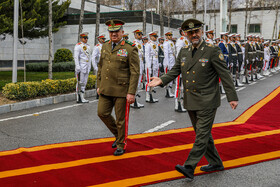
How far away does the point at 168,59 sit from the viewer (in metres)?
11.2

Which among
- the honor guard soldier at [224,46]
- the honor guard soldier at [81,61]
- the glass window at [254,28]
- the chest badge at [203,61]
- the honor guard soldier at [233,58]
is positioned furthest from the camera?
the glass window at [254,28]

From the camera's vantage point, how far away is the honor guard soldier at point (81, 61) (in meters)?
10.4

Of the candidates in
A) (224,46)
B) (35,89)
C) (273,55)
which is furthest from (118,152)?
(273,55)

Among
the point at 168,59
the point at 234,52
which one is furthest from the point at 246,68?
the point at 168,59

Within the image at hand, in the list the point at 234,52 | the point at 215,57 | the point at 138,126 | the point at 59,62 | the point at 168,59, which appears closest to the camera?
the point at 215,57

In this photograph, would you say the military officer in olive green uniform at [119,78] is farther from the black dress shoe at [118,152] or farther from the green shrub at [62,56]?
the green shrub at [62,56]

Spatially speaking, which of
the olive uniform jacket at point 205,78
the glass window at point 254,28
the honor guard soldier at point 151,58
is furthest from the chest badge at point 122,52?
the glass window at point 254,28

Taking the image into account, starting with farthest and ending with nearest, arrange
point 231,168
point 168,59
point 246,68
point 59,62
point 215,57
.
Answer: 1. point 59,62
2. point 246,68
3. point 168,59
4. point 231,168
5. point 215,57

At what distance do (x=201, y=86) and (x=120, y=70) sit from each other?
1510 mm

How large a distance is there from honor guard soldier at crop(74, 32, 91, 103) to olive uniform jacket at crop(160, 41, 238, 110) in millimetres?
6440

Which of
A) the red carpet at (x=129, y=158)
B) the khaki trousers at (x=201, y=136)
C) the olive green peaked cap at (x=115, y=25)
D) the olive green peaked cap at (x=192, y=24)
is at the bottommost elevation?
the red carpet at (x=129, y=158)

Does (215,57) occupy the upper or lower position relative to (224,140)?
upper

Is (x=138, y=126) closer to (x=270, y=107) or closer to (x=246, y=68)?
(x=270, y=107)

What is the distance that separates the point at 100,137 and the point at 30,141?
4.06 feet
